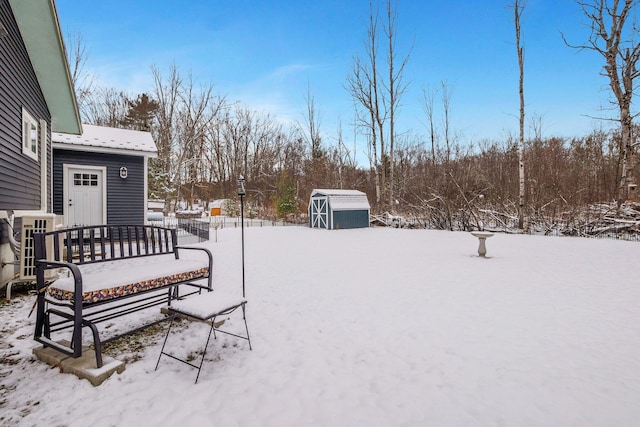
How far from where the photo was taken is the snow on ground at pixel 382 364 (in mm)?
1990

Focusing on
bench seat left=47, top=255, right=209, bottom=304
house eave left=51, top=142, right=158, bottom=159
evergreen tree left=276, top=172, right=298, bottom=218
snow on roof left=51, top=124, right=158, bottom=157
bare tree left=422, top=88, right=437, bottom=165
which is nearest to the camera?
bench seat left=47, top=255, right=209, bottom=304

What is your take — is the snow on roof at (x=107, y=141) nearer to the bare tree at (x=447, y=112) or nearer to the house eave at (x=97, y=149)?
the house eave at (x=97, y=149)

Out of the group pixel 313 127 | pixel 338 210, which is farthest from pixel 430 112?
pixel 338 210

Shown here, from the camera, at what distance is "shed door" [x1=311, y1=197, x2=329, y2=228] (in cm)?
1488

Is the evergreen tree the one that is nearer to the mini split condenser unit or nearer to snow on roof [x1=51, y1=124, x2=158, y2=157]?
snow on roof [x1=51, y1=124, x2=158, y2=157]

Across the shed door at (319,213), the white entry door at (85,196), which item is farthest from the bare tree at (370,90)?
the white entry door at (85,196)

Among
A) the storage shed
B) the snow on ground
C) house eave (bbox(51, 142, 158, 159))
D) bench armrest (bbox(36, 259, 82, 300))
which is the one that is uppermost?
house eave (bbox(51, 142, 158, 159))

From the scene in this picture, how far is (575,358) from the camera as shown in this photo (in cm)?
273

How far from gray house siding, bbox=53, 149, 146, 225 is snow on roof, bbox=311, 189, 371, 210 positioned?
7.55 meters

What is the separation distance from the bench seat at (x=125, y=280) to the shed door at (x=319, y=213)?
11.6 metres

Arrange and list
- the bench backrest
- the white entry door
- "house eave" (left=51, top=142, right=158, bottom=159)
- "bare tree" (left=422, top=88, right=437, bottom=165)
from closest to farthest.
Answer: the bench backrest
"house eave" (left=51, top=142, right=158, bottom=159)
the white entry door
"bare tree" (left=422, top=88, right=437, bottom=165)

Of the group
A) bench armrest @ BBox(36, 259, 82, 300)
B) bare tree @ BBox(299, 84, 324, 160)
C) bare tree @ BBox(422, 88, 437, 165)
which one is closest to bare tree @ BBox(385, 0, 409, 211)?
bare tree @ BBox(422, 88, 437, 165)

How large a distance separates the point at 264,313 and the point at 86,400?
1995 millimetres

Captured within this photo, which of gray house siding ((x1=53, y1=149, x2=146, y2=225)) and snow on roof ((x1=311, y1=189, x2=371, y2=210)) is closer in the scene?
gray house siding ((x1=53, y1=149, x2=146, y2=225))
